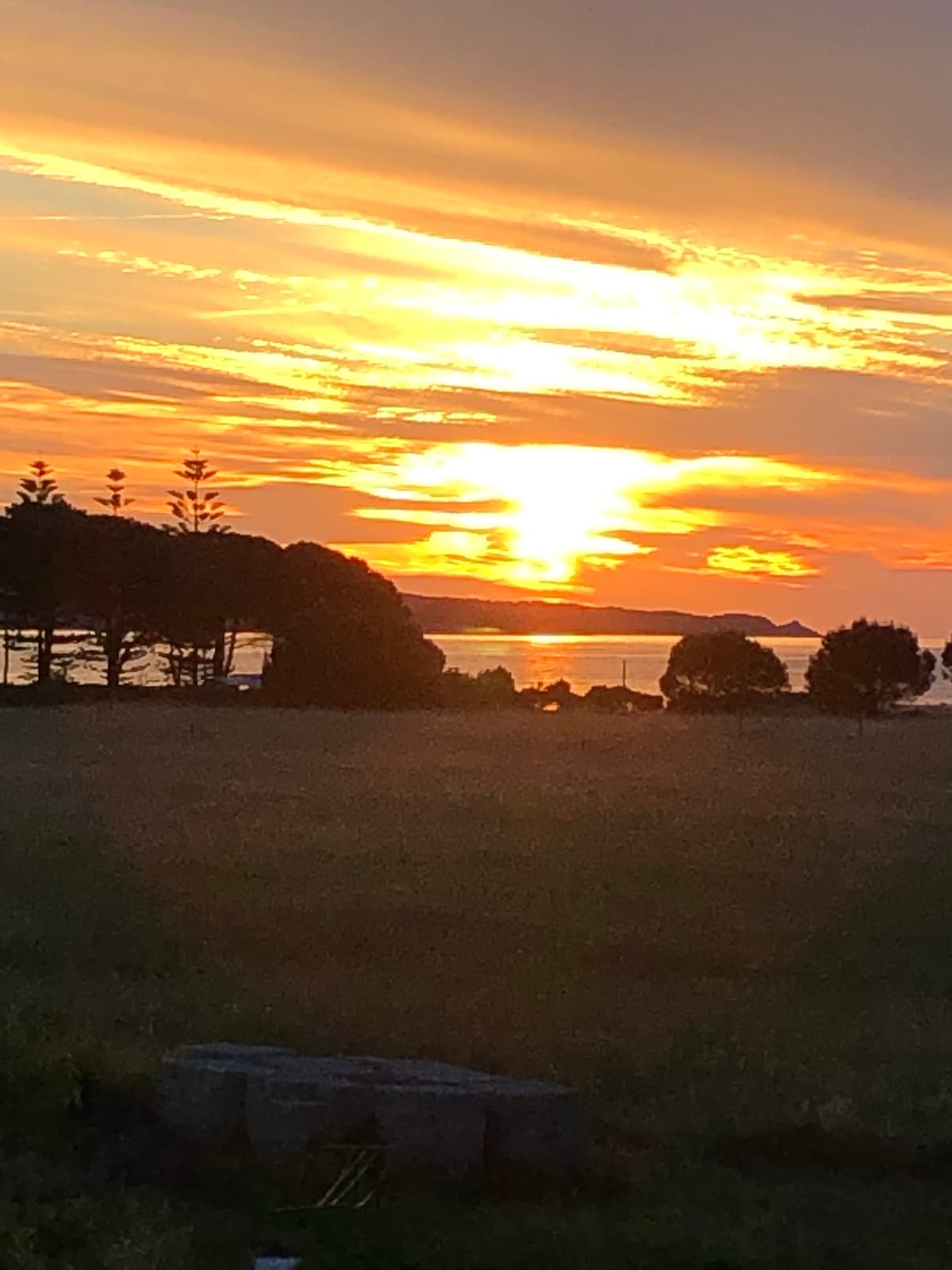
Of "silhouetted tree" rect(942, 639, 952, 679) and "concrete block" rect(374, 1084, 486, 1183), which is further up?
"silhouetted tree" rect(942, 639, 952, 679)

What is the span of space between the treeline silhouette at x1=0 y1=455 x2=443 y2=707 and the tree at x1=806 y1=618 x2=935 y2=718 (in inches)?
593

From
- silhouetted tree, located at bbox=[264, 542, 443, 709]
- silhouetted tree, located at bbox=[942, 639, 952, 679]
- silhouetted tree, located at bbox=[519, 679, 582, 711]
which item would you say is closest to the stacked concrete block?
silhouetted tree, located at bbox=[264, 542, 443, 709]

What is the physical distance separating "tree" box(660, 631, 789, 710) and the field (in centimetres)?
3046

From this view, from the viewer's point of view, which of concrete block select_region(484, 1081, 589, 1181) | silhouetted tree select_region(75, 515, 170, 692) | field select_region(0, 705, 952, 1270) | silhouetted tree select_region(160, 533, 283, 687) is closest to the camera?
field select_region(0, 705, 952, 1270)

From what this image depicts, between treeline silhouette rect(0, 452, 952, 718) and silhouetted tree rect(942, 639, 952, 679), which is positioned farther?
silhouetted tree rect(942, 639, 952, 679)

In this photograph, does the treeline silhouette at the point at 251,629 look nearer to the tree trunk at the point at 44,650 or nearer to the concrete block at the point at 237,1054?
the tree trunk at the point at 44,650

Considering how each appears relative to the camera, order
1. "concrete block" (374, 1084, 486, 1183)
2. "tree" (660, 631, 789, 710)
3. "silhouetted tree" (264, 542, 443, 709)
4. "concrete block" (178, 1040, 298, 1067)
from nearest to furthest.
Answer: "concrete block" (374, 1084, 486, 1183), "concrete block" (178, 1040, 298, 1067), "tree" (660, 631, 789, 710), "silhouetted tree" (264, 542, 443, 709)

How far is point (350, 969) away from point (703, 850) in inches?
301

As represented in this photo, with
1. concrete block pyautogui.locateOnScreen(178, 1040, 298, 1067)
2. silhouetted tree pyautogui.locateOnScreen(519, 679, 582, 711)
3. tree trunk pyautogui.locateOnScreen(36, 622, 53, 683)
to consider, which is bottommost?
concrete block pyautogui.locateOnScreen(178, 1040, 298, 1067)

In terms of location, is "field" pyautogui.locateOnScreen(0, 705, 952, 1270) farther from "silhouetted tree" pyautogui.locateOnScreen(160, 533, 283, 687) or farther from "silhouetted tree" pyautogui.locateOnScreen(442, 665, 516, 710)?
"silhouetted tree" pyautogui.locateOnScreen(160, 533, 283, 687)

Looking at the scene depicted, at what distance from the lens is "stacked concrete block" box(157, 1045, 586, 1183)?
7.88 meters

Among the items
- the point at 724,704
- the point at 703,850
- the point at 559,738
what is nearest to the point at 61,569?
the point at 724,704

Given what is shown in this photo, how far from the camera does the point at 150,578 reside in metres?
67.1

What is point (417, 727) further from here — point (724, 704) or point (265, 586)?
point (265, 586)
